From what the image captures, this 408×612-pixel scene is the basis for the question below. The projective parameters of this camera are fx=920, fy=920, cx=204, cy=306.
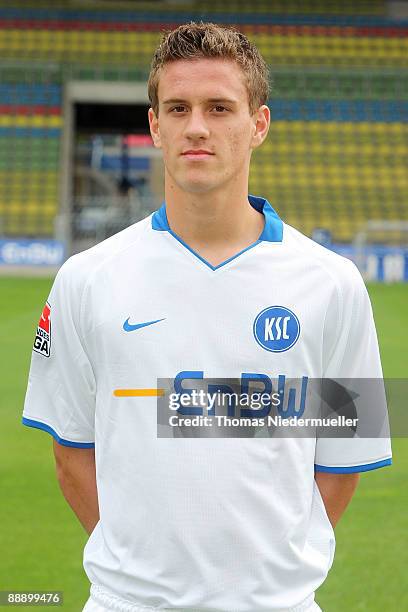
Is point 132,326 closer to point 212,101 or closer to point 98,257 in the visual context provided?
point 98,257

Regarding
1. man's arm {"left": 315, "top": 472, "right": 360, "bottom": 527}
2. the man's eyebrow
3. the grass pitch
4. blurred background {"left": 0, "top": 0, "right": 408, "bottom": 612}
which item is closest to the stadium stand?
blurred background {"left": 0, "top": 0, "right": 408, "bottom": 612}

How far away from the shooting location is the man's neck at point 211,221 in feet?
6.41

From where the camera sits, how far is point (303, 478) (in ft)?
6.32

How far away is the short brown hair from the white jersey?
280mm

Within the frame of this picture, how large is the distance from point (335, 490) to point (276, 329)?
46cm

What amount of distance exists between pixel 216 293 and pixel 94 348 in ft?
0.95

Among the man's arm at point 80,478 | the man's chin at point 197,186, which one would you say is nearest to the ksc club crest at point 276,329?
the man's chin at point 197,186

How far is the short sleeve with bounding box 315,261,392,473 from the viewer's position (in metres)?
1.97

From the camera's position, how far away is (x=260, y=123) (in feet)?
6.73

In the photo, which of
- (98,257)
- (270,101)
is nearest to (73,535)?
(98,257)

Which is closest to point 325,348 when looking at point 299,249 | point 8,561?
point 299,249

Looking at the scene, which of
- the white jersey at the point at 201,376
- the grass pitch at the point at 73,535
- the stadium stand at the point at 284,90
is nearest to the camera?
the white jersey at the point at 201,376

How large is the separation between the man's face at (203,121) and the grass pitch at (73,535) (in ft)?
8.53

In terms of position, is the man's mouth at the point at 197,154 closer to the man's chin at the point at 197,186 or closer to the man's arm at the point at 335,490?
the man's chin at the point at 197,186
